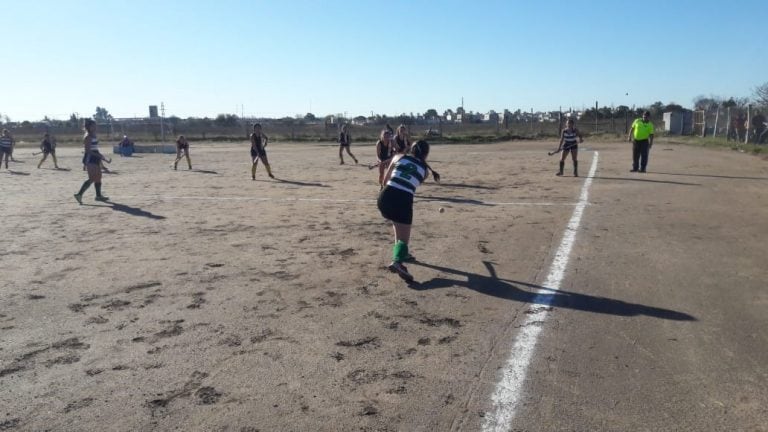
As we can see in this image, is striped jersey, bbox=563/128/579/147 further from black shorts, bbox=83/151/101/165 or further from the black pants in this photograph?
black shorts, bbox=83/151/101/165

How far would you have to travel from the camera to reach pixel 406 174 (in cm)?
706

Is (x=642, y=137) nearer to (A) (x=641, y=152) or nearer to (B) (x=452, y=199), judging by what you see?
(A) (x=641, y=152)

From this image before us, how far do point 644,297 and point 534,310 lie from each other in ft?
4.22

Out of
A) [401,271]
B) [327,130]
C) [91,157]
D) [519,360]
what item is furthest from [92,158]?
[327,130]

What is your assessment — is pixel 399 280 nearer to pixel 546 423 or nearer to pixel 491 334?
pixel 491 334

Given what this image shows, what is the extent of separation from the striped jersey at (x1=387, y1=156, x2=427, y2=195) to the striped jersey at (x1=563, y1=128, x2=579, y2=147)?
37.3 feet

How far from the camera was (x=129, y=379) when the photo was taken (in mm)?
4297

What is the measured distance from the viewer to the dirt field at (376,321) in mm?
3809

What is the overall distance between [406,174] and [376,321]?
7.35 feet

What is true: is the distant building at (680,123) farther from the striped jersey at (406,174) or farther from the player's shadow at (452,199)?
the striped jersey at (406,174)

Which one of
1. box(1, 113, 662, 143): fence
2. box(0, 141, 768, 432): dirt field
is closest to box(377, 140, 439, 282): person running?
box(0, 141, 768, 432): dirt field

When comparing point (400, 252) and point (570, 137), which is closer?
point (400, 252)

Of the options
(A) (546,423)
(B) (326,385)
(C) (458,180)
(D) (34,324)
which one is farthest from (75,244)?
(C) (458,180)

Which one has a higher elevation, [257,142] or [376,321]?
[257,142]
